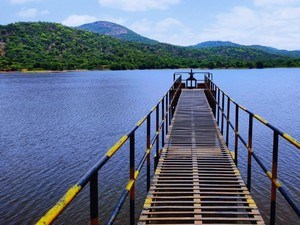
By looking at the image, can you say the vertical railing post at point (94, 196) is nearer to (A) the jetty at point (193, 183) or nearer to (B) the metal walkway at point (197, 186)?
(A) the jetty at point (193, 183)

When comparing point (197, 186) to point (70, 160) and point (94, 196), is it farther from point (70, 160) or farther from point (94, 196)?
point (70, 160)

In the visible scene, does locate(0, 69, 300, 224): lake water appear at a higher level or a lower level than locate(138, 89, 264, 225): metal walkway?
lower

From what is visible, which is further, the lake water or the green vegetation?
the green vegetation

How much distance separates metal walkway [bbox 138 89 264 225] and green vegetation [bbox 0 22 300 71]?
117118mm

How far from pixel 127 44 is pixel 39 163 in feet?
589

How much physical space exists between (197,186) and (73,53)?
154389 mm

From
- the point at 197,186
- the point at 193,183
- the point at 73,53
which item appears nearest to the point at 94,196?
the point at 197,186

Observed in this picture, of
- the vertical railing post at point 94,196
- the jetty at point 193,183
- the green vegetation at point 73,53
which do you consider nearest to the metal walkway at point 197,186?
the jetty at point 193,183

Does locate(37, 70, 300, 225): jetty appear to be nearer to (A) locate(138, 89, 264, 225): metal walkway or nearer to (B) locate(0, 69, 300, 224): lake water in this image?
(A) locate(138, 89, 264, 225): metal walkway

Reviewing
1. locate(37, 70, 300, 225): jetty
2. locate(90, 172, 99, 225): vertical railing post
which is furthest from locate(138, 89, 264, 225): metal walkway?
locate(90, 172, 99, 225): vertical railing post

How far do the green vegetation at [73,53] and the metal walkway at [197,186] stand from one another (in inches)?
4611

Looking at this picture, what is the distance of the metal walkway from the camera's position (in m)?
5.58

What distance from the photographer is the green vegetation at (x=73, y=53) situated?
132875 millimetres

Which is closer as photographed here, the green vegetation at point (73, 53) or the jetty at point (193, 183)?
the jetty at point (193, 183)
